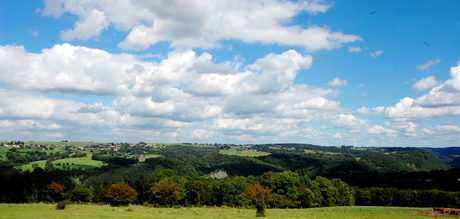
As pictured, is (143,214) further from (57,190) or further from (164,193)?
(57,190)

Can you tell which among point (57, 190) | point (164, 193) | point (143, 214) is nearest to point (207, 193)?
point (164, 193)

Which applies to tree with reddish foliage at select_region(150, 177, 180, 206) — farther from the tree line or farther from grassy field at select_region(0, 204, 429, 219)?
grassy field at select_region(0, 204, 429, 219)

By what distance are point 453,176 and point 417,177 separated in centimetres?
1627

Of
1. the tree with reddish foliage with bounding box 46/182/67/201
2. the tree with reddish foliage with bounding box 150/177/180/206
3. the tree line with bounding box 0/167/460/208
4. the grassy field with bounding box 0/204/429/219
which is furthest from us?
the tree with reddish foliage with bounding box 46/182/67/201

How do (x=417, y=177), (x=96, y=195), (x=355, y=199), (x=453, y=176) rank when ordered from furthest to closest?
1. (x=417, y=177)
2. (x=453, y=176)
3. (x=355, y=199)
4. (x=96, y=195)

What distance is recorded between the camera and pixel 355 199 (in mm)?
112938

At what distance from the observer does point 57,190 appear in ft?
273

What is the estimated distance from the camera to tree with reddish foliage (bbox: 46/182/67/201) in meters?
83.2

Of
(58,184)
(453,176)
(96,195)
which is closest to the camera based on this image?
(58,184)

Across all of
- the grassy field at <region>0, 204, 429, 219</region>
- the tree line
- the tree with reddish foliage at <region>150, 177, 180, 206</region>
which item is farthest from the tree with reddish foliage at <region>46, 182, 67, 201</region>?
the grassy field at <region>0, 204, 429, 219</region>

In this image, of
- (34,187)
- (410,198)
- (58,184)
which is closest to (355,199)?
(410,198)

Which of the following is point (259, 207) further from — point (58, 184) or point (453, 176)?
point (453, 176)

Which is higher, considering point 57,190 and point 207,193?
point 57,190

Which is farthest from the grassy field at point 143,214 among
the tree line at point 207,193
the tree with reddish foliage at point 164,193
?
the tree with reddish foliage at point 164,193
